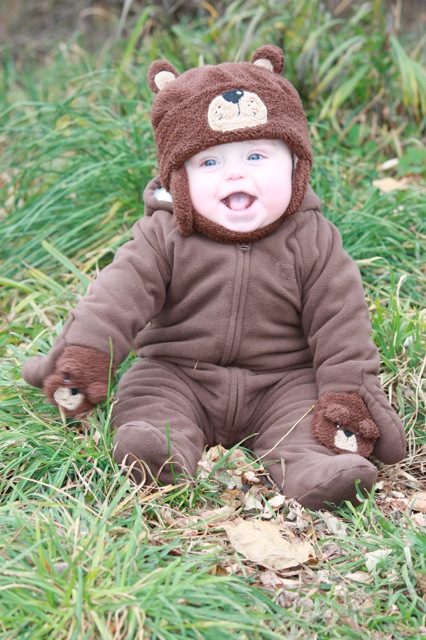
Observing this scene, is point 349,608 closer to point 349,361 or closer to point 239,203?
point 349,361

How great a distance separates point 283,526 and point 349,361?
55 cm

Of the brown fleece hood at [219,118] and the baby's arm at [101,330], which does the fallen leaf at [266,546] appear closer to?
the baby's arm at [101,330]

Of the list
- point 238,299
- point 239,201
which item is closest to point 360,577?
point 238,299

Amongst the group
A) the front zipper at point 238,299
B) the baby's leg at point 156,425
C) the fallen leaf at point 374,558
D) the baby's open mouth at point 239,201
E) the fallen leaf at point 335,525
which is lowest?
the fallen leaf at point 335,525

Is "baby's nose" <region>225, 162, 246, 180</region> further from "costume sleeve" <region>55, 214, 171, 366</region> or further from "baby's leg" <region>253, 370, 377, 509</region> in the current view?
"baby's leg" <region>253, 370, 377, 509</region>

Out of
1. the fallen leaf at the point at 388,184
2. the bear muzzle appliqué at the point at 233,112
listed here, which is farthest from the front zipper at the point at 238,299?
the fallen leaf at the point at 388,184

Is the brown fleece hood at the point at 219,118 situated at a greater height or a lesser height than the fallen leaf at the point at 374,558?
greater

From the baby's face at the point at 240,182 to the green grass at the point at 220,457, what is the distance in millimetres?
685

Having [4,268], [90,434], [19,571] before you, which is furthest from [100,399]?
[4,268]

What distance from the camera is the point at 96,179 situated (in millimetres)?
3725

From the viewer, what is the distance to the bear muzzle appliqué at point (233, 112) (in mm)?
2404

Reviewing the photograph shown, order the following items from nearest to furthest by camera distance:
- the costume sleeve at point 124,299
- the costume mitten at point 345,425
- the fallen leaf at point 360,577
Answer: the fallen leaf at point 360,577
the costume sleeve at point 124,299
the costume mitten at point 345,425

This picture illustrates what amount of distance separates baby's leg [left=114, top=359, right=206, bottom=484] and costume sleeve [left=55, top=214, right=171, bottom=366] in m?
0.19

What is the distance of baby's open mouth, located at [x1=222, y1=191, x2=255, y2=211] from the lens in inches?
97.8
